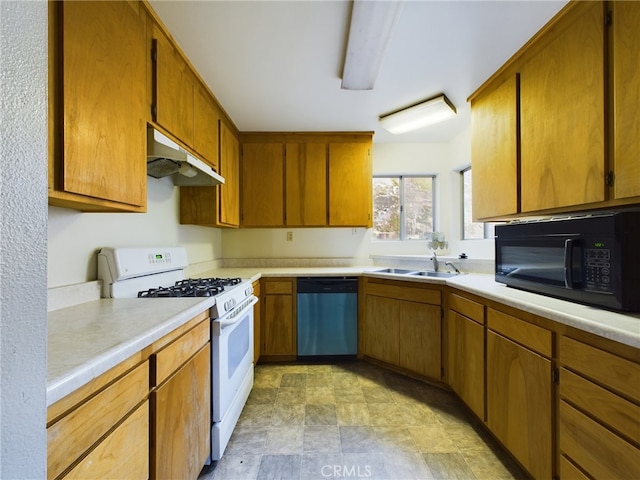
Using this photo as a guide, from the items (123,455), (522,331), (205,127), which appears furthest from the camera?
(205,127)

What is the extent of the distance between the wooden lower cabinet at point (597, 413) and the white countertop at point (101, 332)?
151cm

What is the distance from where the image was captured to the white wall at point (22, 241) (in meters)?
0.37

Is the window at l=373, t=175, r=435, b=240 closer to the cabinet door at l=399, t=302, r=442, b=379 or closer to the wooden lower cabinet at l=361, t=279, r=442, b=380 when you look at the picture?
the wooden lower cabinet at l=361, t=279, r=442, b=380

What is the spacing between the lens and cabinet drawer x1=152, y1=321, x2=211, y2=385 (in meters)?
0.96

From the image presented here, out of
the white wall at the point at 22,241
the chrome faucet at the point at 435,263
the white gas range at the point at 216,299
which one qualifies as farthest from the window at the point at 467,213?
the white wall at the point at 22,241

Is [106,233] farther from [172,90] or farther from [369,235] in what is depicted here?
[369,235]

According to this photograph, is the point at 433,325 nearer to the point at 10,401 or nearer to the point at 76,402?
the point at 76,402

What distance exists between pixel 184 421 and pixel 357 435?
1041 millimetres

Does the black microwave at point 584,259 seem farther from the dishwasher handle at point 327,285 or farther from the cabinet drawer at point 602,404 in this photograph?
the dishwasher handle at point 327,285

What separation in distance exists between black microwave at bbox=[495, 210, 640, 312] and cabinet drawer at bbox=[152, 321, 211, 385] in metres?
1.66

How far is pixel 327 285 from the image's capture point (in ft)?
8.55

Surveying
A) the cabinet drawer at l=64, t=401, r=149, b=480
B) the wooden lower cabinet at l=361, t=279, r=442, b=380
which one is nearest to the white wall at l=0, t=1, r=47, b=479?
the cabinet drawer at l=64, t=401, r=149, b=480

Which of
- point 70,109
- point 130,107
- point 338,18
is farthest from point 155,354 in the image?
point 338,18

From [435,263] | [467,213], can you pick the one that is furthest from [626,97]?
[467,213]
